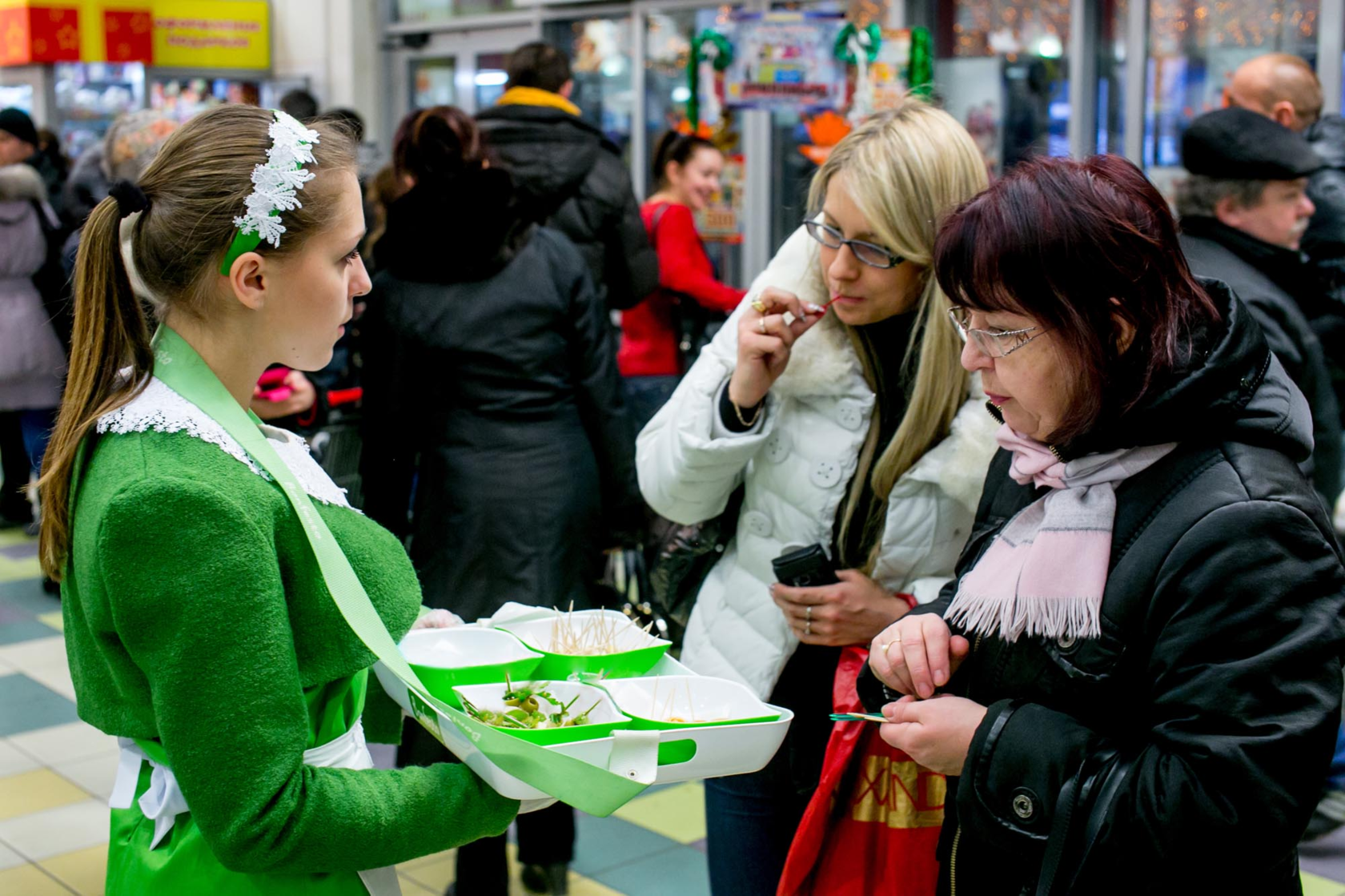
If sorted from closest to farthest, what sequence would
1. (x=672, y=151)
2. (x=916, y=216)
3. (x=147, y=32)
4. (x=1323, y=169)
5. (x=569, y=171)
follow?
(x=916, y=216) < (x=1323, y=169) < (x=569, y=171) < (x=672, y=151) < (x=147, y=32)

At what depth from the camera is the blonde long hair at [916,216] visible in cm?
203

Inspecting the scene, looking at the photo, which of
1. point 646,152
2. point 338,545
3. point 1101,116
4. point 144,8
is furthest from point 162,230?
point 144,8

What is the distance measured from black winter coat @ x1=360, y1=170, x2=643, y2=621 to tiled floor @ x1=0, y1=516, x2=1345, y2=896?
721mm

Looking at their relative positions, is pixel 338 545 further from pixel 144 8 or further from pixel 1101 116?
pixel 144 8

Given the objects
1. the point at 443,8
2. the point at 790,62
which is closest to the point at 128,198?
the point at 790,62

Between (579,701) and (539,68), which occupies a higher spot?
(539,68)

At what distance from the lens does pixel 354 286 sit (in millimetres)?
1596

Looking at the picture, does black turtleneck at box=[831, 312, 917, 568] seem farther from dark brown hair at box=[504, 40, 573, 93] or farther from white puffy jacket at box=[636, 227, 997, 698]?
dark brown hair at box=[504, 40, 573, 93]

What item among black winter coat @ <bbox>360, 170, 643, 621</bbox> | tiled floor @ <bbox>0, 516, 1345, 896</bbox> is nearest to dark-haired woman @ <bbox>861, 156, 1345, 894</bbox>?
black winter coat @ <bbox>360, 170, 643, 621</bbox>

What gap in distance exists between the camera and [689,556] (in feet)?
7.59

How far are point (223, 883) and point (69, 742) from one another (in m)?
3.20

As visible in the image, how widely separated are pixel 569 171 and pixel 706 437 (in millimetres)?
2527

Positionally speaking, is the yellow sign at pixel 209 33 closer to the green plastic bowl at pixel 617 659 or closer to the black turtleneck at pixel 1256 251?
the black turtleneck at pixel 1256 251

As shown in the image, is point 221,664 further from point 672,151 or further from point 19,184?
point 19,184
